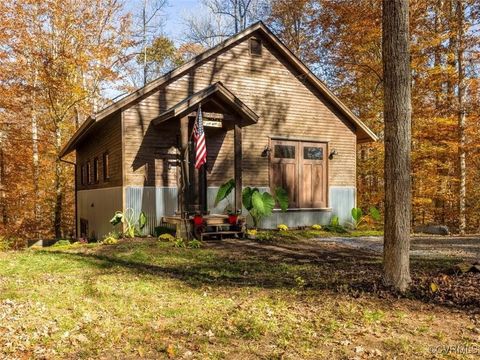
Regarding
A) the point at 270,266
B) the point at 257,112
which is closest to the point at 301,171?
the point at 257,112

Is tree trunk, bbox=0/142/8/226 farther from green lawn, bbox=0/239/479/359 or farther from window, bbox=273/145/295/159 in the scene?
green lawn, bbox=0/239/479/359

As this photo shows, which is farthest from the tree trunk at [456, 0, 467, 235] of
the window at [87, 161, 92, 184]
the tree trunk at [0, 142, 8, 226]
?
the tree trunk at [0, 142, 8, 226]

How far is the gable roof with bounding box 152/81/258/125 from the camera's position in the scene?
492 inches

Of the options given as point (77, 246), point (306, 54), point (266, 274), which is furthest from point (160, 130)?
point (306, 54)

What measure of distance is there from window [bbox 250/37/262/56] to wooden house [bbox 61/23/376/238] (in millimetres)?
37

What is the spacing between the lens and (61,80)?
2102 centimetres

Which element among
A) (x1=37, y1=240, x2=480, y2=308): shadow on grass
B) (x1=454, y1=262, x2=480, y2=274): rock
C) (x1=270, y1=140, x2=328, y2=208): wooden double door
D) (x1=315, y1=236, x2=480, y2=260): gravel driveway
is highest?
(x1=270, y1=140, x2=328, y2=208): wooden double door

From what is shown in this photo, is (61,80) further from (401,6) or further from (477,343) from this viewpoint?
(477,343)

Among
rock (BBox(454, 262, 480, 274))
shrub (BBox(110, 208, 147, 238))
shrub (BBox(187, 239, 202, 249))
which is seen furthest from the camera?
shrub (BBox(110, 208, 147, 238))

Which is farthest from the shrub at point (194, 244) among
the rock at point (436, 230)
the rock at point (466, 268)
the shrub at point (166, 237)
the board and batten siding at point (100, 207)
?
the rock at point (436, 230)

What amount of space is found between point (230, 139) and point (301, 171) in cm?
325

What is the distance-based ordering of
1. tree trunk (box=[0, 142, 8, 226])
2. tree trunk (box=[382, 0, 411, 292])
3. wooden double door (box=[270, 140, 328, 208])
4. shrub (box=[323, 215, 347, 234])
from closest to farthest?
tree trunk (box=[382, 0, 411, 292])
shrub (box=[323, 215, 347, 234])
wooden double door (box=[270, 140, 328, 208])
tree trunk (box=[0, 142, 8, 226])

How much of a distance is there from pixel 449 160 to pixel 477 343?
761 inches

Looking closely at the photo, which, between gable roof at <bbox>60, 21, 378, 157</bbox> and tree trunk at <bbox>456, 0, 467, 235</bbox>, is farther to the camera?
tree trunk at <bbox>456, 0, 467, 235</bbox>
